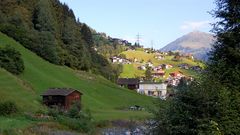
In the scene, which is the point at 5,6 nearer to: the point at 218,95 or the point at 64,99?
the point at 64,99

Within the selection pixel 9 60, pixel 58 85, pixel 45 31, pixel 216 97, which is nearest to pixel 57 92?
pixel 9 60

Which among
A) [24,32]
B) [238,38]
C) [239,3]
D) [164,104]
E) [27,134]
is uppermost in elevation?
[24,32]

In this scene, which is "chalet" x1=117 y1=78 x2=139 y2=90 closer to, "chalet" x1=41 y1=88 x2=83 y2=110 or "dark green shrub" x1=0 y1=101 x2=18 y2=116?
"chalet" x1=41 y1=88 x2=83 y2=110

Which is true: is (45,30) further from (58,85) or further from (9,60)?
(9,60)

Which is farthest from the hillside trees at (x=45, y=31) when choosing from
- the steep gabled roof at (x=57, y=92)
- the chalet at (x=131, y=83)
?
the steep gabled roof at (x=57, y=92)

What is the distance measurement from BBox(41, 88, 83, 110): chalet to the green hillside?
1497 millimetres

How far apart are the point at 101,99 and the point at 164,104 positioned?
77991mm

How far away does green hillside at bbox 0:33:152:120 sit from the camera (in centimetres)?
6762

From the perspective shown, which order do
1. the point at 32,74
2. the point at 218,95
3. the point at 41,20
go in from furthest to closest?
the point at 41,20 → the point at 32,74 → the point at 218,95

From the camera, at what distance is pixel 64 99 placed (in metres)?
74.4

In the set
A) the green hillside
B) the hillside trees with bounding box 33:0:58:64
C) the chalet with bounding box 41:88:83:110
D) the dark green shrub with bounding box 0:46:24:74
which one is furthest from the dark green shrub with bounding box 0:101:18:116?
the hillside trees with bounding box 33:0:58:64

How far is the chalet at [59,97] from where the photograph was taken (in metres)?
71.5

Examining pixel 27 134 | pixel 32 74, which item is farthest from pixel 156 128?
pixel 32 74

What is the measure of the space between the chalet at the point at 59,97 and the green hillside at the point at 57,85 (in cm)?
150
